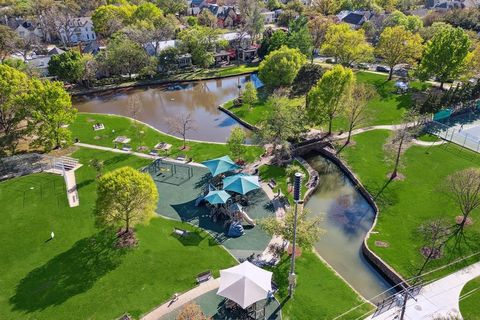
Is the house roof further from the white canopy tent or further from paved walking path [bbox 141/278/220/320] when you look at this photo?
paved walking path [bbox 141/278/220/320]

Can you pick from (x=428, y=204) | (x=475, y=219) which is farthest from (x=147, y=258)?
(x=475, y=219)

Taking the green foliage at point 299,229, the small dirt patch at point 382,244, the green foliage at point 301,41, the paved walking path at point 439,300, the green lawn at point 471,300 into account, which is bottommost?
the small dirt patch at point 382,244

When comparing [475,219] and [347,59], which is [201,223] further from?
[347,59]

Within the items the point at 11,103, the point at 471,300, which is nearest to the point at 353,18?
the point at 11,103

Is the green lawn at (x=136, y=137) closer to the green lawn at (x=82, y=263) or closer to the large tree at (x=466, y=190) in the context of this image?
the green lawn at (x=82, y=263)

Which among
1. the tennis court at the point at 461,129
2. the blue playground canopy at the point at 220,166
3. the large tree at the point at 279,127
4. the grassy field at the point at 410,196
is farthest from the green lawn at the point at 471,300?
the blue playground canopy at the point at 220,166

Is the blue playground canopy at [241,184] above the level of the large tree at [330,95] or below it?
below
